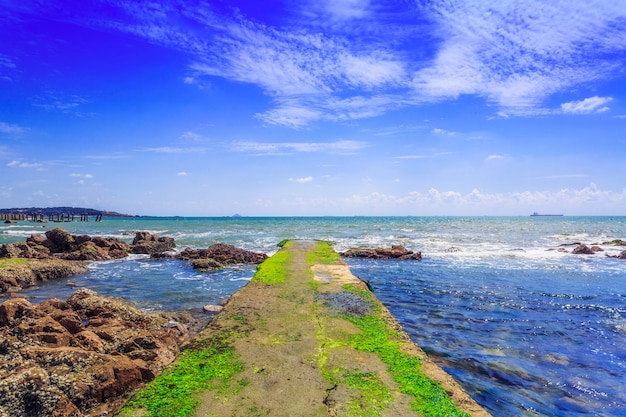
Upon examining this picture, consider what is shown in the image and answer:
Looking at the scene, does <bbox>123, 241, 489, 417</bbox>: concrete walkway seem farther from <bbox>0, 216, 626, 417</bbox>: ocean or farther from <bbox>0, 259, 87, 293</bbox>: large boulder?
<bbox>0, 259, 87, 293</bbox>: large boulder

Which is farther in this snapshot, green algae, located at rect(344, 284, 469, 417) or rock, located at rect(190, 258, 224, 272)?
rock, located at rect(190, 258, 224, 272)

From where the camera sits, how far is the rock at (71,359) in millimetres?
5410

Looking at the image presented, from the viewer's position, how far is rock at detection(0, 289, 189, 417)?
5410 mm

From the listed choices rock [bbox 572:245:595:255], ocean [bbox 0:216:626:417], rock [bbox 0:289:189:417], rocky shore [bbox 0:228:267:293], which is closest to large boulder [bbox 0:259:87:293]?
rocky shore [bbox 0:228:267:293]

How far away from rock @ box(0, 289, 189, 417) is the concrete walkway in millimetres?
1300

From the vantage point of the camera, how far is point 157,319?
10500mm

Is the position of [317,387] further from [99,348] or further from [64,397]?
[99,348]

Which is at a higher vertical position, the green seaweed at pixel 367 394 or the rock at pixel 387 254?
the green seaweed at pixel 367 394

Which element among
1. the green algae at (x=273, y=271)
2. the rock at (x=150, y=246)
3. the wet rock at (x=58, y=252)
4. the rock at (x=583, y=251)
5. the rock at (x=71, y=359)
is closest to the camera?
the rock at (x=71, y=359)

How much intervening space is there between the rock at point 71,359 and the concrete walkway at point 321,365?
130cm

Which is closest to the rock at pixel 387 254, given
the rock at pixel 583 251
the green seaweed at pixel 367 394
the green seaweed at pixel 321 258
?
the green seaweed at pixel 321 258

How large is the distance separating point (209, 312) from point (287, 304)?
11.4 feet

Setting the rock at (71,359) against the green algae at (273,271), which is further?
the green algae at (273,271)

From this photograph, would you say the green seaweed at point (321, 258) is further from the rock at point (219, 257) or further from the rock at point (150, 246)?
the rock at point (150, 246)
